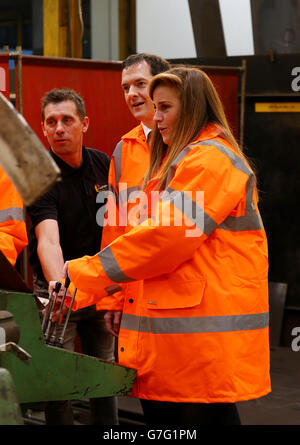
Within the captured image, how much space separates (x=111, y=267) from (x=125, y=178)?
850 mm

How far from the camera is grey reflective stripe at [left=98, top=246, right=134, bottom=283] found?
2.16 metres

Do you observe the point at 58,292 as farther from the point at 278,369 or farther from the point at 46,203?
the point at 278,369

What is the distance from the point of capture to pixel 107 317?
8.82 feet

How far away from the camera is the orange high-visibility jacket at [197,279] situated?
2.14 m

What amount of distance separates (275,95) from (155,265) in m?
3.81

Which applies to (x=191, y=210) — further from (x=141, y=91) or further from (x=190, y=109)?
(x=141, y=91)

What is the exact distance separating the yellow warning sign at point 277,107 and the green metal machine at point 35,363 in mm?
3870

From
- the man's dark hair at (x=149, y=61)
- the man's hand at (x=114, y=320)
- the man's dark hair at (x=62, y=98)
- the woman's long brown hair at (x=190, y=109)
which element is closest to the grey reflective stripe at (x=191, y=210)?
the woman's long brown hair at (x=190, y=109)

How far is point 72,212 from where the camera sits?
3.24 m

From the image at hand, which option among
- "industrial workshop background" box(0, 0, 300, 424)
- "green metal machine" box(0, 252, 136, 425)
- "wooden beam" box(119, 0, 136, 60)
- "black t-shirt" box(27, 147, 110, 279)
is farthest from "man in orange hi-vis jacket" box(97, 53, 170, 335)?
"wooden beam" box(119, 0, 136, 60)

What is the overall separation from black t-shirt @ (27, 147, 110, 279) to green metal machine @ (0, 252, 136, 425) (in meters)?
1.12

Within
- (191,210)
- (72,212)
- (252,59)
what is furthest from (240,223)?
(252,59)

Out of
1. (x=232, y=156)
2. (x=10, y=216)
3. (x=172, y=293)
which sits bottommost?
(x=172, y=293)

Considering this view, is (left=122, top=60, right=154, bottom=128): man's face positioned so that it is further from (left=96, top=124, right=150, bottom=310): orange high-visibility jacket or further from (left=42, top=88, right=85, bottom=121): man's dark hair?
(left=42, top=88, right=85, bottom=121): man's dark hair
